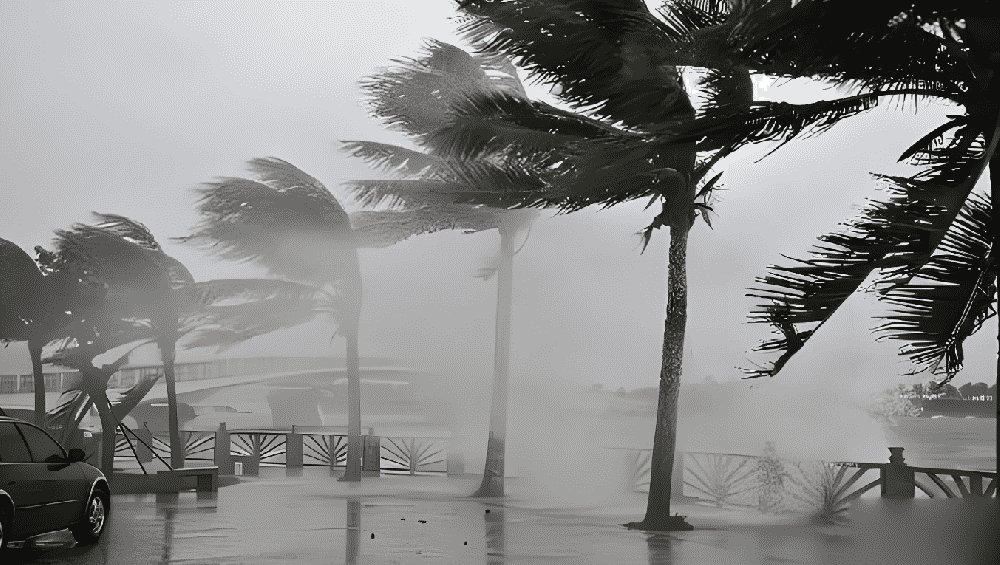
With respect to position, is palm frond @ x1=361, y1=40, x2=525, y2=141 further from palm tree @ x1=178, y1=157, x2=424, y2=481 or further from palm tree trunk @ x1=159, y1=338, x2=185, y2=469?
palm tree trunk @ x1=159, y1=338, x2=185, y2=469

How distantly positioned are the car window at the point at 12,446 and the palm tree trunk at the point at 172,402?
59.8 feet

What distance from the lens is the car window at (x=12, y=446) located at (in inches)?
464

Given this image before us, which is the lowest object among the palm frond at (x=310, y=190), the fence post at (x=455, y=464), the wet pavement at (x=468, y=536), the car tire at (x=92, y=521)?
the fence post at (x=455, y=464)

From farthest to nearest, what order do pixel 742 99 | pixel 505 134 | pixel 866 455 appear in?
pixel 866 455, pixel 505 134, pixel 742 99

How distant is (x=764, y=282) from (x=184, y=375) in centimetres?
6015

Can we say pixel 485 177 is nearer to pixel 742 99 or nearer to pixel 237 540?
pixel 237 540

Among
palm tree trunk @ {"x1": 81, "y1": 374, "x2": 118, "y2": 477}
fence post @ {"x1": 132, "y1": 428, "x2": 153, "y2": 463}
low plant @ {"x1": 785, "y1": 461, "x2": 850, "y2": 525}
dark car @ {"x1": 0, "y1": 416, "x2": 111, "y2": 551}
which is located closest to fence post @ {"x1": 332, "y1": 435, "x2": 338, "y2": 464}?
fence post @ {"x1": 132, "y1": 428, "x2": 153, "y2": 463}

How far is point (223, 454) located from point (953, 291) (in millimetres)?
24708

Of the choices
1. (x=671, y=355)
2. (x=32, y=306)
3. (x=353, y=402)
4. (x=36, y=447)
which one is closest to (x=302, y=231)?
(x=353, y=402)

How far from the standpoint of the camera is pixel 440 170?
2336 cm

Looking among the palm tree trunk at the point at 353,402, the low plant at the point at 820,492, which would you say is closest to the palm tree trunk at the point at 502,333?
the palm tree trunk at the point at 353,402

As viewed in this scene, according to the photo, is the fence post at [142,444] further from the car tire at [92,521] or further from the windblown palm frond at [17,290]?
the car tire at [92,521]

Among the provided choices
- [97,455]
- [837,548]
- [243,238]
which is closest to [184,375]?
[243,238]

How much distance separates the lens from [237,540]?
568 inches
